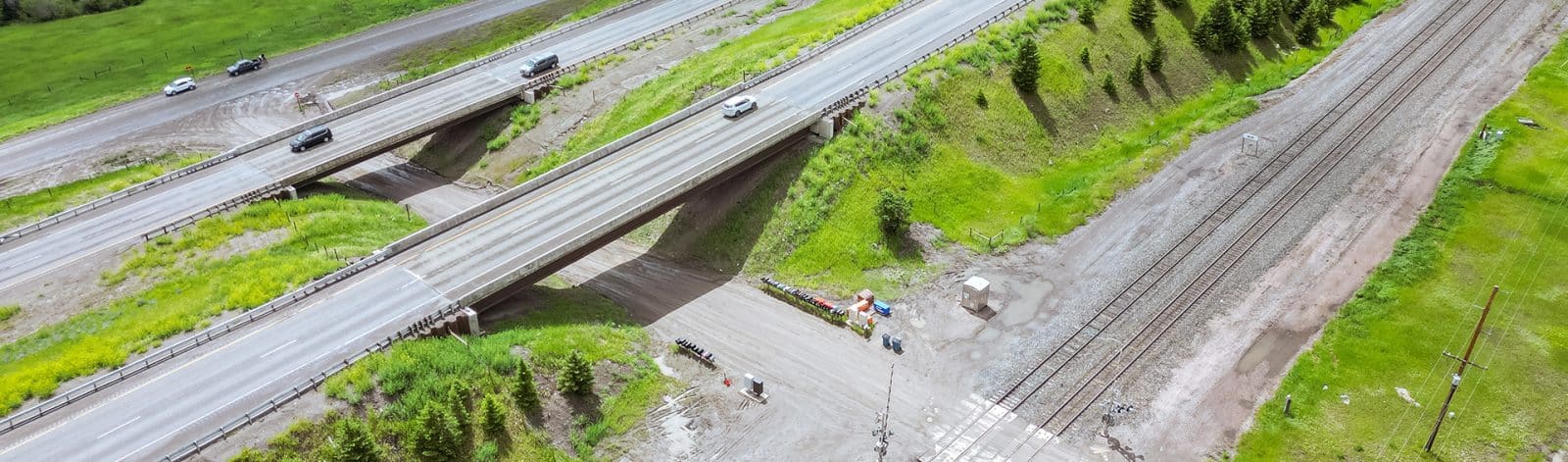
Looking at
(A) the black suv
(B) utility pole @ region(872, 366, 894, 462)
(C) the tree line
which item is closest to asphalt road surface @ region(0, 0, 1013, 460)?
(B) utility pole @ region(872, 366, 894, 462)

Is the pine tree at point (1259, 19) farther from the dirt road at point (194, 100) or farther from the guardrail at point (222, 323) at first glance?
the dirt road at point (194, 100)

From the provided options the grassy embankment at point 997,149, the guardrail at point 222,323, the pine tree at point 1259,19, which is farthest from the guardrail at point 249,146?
the pine tree at point 1259,19

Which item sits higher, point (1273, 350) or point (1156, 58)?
point (1156, 58)

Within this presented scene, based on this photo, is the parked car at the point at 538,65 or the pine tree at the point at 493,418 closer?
the pine tree at the point at 493,418

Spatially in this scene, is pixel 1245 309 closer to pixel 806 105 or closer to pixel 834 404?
pixel 834 404

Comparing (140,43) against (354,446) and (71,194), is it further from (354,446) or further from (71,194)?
(354,446)

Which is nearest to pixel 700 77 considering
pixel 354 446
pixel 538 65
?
pixel 538 65
